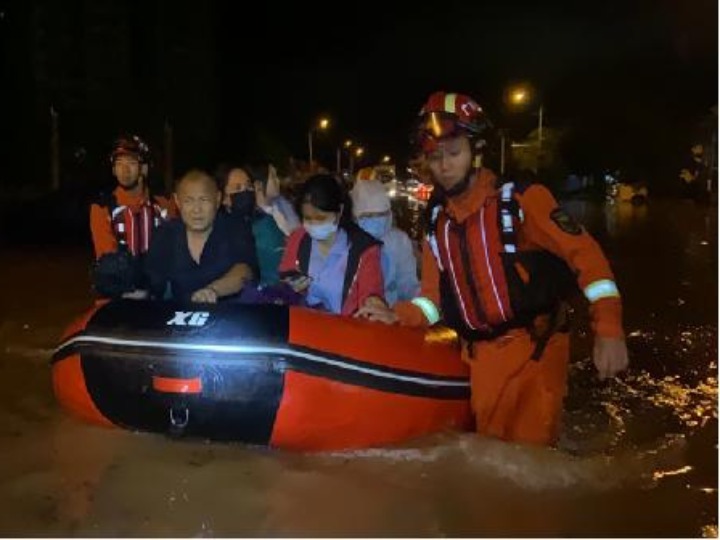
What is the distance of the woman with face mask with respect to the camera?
5.01 m

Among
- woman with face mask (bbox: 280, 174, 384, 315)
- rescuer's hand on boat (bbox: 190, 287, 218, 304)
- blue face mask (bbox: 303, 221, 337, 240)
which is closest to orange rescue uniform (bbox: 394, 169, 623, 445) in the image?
woman with face mask (bbox: 280, 174, 384, 315)

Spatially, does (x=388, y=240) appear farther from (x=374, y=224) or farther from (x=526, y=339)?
(x=526, y=339)

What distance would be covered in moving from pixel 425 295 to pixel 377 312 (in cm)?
27

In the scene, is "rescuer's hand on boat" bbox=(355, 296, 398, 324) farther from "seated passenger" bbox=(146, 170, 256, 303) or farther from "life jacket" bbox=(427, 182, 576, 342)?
"seated passenger" bbox=(146, 170, 256, 303)

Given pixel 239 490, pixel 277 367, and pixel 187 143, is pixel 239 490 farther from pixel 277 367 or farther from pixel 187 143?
pixel 187 143

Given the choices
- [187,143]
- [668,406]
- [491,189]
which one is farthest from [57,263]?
[187,143]

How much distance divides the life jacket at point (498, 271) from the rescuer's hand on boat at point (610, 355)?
1.21 ft

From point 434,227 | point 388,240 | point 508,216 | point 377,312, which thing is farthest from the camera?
point 388,240

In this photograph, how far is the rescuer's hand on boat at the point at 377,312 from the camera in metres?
4.78

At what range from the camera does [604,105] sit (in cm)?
5756

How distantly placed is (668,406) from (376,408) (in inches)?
109

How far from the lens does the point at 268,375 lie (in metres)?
4.52

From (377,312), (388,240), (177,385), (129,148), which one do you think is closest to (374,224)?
(388,240)

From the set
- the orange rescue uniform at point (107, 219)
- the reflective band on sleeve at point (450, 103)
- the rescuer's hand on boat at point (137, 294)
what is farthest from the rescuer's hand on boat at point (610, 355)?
the orange rescue uniform at point (107, 219)
